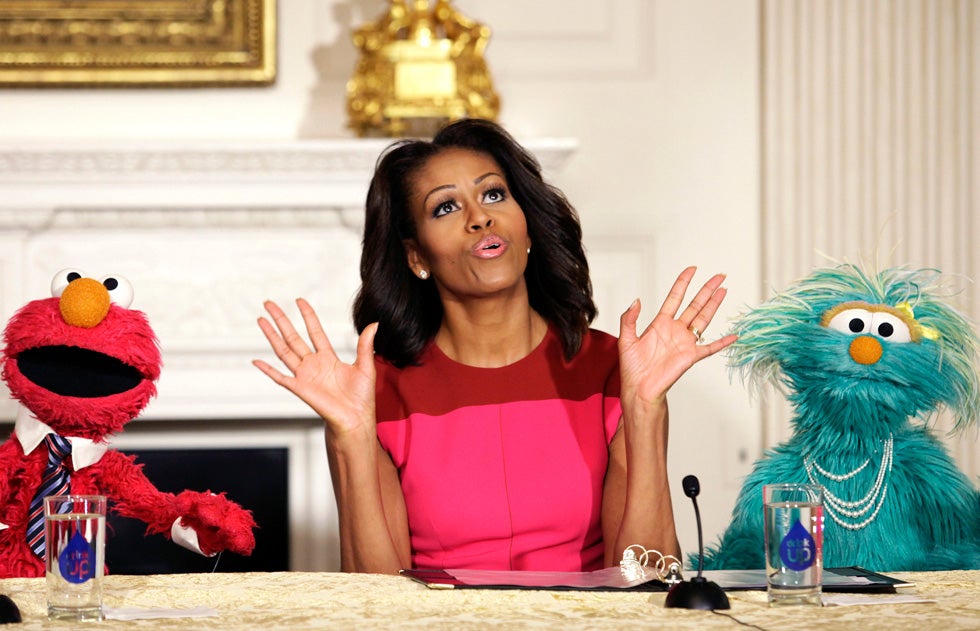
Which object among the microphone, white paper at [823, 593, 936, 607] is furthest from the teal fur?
the microphone

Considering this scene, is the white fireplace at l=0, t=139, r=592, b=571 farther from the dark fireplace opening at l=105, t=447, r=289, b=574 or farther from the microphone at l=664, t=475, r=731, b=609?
the microphone at l=664, t=475, r=731, b=609

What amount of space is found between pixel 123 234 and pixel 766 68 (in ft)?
5.08

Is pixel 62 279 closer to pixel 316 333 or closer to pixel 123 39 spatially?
pixel 316 333

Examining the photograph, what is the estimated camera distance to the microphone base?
1.11 meters

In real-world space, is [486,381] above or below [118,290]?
below

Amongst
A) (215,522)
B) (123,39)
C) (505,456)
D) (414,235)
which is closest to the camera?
(215,522)

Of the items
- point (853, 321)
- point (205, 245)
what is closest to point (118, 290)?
point (205, 245)

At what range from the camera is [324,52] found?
274 centimetres

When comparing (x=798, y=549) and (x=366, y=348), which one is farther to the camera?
(x=366, y=348)

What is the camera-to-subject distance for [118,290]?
1673 mm

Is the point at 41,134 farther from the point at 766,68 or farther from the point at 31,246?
the point at 766,68

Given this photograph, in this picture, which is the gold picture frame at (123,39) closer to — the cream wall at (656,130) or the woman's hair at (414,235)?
the cream wall at (656,130)

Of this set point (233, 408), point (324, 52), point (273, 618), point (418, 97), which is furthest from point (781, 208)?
point (273, 618)

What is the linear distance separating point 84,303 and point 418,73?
1.18 meters
